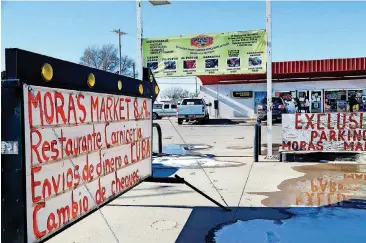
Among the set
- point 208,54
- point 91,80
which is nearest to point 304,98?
point 208,54

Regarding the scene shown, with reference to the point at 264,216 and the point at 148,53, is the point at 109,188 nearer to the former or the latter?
the point at 264,216

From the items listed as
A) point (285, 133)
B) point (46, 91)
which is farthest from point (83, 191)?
point (285, 133)

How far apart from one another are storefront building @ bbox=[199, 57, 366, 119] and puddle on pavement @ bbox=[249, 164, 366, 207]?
2018 centimetres

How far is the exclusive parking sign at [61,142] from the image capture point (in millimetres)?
2430

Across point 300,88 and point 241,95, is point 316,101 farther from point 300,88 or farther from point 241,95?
point 241,95

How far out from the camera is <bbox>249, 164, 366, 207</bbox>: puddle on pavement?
583 cm

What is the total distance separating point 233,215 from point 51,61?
11.4 feet

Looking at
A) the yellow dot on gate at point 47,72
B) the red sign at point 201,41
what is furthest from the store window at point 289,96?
the yellow dot on gate at point 47,72

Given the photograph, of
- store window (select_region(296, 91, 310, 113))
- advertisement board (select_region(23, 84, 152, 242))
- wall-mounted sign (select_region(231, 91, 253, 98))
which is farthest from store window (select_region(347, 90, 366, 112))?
advertisement board (select_region(23, 84, 152, 242))

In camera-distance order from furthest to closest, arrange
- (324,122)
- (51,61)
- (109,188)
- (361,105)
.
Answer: (361,105)
(324,122)
(109,188)
(51,61)

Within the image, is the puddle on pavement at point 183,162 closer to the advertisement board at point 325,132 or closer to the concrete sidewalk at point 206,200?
the concrete sidewalk at point 206,200

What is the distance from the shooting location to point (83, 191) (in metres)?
3.36

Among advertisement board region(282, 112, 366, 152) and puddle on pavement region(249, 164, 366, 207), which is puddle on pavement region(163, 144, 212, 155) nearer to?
advertisement board region(282, 112, 366, 152)

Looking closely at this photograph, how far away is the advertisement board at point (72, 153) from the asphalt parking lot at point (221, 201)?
0.43 m
